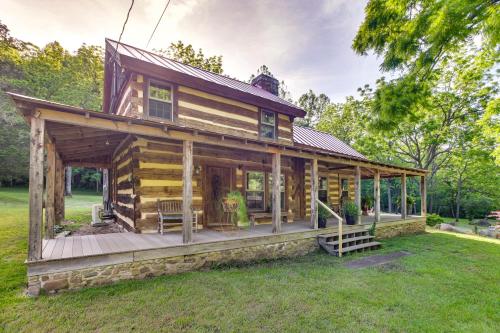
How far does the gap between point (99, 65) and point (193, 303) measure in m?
32.3

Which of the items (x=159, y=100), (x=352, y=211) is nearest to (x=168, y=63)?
(x=159, y=100)

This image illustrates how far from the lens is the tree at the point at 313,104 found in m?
33.5

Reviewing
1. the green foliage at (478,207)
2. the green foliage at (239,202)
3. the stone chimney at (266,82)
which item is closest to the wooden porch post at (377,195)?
the green foliage at (239,202)

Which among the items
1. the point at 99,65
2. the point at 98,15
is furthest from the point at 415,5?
the point at 99,65

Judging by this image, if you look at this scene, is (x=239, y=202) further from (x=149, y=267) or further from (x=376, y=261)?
(x=376, y=261)

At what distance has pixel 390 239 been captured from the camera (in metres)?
10.5

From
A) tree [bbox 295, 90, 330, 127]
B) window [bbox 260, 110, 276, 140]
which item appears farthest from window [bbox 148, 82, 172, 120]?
tree [bbox 295, 90, 330, 127]

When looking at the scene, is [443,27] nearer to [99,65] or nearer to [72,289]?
[72,289]

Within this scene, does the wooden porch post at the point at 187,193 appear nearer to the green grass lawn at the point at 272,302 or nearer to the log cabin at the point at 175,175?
the log cabin at the point at 175,175

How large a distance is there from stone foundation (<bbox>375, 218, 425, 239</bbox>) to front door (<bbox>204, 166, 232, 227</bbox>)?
679 cm

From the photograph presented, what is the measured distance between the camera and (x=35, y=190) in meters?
4.14

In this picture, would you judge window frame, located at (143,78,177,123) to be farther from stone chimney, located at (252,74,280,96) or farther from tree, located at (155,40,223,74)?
tree, located at (155,40,223,74)

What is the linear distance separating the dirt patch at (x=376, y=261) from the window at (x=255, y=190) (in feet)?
13.6

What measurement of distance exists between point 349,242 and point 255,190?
3.94 m
